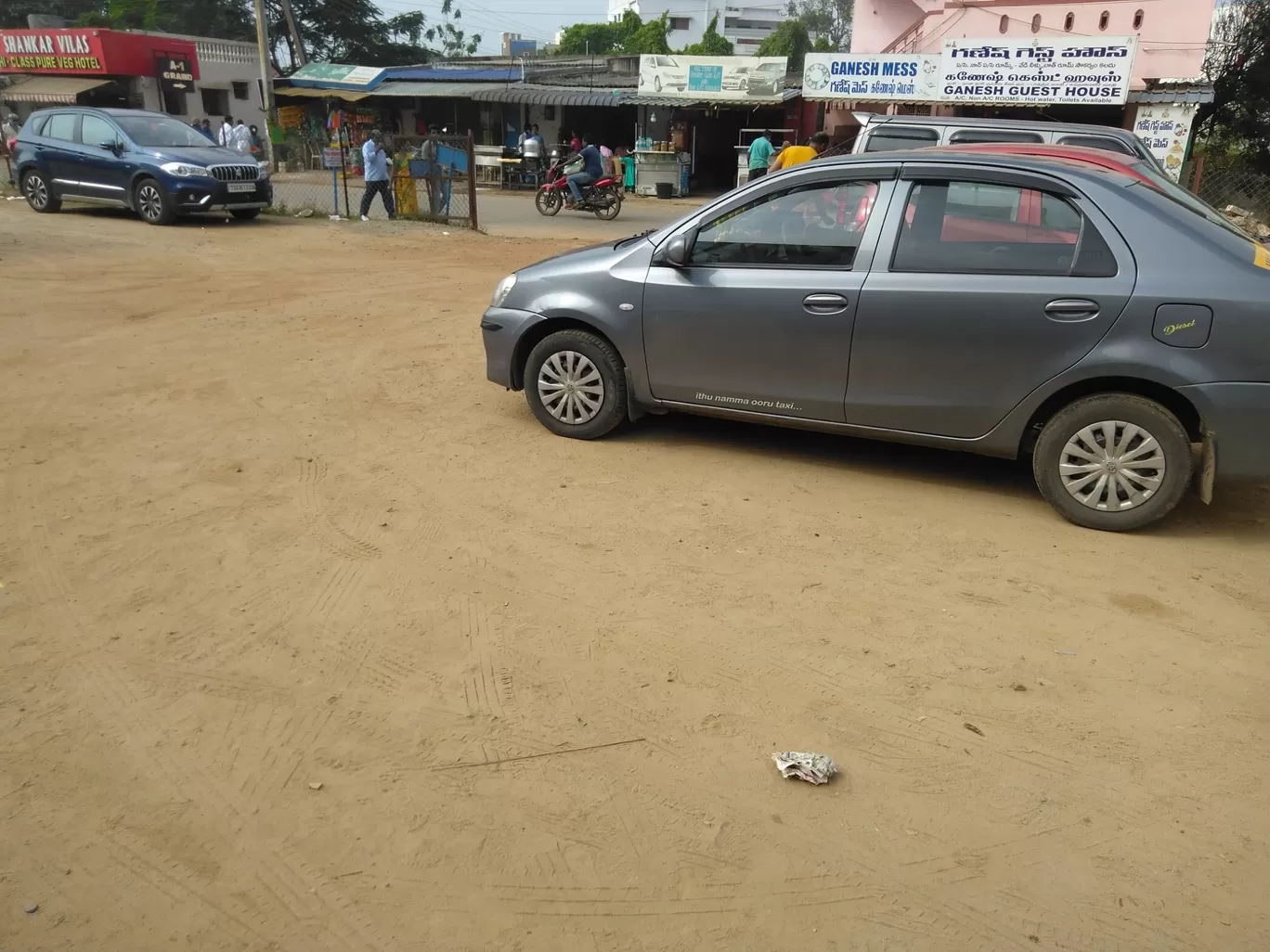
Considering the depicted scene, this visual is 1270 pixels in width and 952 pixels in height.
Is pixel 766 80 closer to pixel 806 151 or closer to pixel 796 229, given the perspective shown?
pixel 806 151

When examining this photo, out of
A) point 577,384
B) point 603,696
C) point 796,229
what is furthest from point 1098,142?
point 603,696

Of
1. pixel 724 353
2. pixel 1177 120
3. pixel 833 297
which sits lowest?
pixel 724 353

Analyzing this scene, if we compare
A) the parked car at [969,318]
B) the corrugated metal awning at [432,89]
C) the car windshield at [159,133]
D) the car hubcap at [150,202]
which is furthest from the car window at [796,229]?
the corrugated metal awning at [432,89]

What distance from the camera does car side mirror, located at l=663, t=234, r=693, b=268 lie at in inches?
215

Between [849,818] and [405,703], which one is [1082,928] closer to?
[849,818]

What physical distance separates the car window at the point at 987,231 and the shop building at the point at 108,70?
34.9 meters

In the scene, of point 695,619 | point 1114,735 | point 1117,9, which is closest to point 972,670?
point 1114,735

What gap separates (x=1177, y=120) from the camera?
67.6 feet

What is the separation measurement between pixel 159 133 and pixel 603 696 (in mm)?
15039

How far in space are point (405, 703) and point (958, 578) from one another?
8.10ft

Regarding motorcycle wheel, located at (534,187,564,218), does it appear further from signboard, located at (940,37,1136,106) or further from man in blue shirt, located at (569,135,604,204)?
signboard, located at (940,37,1136,106)

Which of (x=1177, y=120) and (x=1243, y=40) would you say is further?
(x=1243, y=40)

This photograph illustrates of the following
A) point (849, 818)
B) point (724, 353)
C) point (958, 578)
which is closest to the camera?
point (849, 818)

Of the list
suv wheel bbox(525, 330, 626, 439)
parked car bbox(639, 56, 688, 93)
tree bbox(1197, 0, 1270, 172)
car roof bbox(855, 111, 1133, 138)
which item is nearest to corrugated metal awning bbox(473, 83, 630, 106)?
parked car bbox(639, 56, 688, 93)
